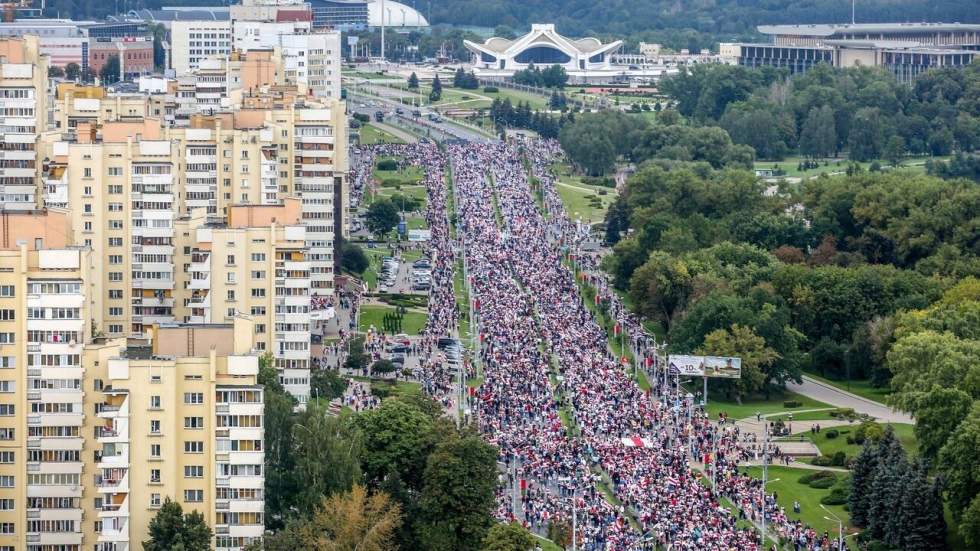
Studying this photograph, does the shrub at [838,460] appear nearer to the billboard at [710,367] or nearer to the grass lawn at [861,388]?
the billboard at [710,367]

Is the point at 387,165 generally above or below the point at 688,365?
above

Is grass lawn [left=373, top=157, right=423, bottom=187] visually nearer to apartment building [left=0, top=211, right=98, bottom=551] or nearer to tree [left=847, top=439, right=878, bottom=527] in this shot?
tree [left=847, top=439, right=878, bottom=527]

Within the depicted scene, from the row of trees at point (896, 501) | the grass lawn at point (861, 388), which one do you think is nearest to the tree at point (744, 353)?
the grass lawn at point (861, 388)

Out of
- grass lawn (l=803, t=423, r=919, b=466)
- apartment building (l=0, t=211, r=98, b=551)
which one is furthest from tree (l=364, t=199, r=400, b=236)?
apartment building (l=0, t=211, r=98, b=551)

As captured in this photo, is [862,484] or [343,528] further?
[862,484]

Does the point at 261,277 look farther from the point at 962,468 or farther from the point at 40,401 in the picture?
the point at 962,468

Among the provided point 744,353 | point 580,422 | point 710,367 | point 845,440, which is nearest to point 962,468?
point 845,440
